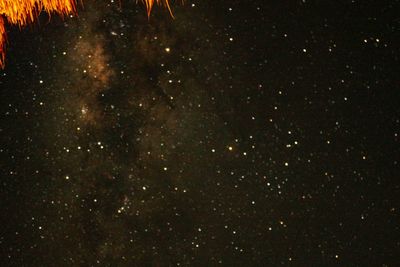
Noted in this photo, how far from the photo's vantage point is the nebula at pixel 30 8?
5.87 ft

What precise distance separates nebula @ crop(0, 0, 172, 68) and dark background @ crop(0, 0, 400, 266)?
46 millimetres

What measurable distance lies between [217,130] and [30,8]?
113 centimetres

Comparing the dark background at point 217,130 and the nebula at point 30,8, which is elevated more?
the nebula at point 30,8

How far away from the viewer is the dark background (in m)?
1.71

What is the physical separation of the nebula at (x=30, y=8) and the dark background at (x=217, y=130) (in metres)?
0.05

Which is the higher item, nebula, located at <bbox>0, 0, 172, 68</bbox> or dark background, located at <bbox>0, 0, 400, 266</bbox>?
nebula, located at <bbox>0, 0, 172, 68</bbox>

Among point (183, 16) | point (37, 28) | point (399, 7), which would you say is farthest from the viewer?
point (37, 28)

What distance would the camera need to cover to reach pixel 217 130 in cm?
179

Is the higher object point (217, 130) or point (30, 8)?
point (30, 8)

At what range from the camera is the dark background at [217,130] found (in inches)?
67.2

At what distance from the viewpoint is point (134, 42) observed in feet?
5.97

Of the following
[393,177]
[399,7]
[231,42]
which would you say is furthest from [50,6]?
[393,177]

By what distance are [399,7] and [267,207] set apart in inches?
43.3

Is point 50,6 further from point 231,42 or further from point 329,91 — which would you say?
point 329,91
